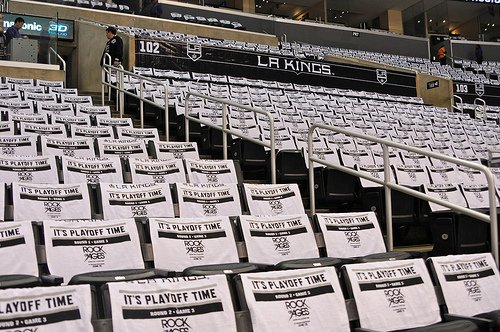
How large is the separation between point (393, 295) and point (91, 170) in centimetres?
276

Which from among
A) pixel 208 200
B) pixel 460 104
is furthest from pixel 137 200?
pixel 460 104

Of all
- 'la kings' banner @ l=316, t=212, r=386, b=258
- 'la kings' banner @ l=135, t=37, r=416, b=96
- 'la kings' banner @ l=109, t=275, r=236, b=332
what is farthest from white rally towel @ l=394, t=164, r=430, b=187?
'la kings' banner @ l=135, t=37, r=416, b=96

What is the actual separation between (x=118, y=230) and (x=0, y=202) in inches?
38.0

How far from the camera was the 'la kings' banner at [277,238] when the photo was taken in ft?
11.1

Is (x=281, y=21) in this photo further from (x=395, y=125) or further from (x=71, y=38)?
(x=395, y=125)

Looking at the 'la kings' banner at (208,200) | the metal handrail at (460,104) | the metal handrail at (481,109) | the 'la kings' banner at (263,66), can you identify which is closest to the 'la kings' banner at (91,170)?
the 'la kings' banner at (208,200)

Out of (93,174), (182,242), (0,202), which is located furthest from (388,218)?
(0,202)

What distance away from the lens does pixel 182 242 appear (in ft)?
10.5

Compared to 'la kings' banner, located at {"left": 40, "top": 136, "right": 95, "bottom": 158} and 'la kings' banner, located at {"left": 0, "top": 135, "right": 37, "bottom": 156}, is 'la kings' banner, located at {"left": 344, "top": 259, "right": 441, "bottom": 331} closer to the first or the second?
'la kings' banner, located at {"left": 40, "top": 136, "right": 95, "bottom": 158}

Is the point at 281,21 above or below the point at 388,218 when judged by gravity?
above

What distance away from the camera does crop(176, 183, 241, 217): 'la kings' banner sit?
3990 millimetres

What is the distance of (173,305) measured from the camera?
7.04 feet

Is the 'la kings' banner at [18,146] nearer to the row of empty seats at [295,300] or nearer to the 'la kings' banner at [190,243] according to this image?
the 'la kings' banner at [190,243]

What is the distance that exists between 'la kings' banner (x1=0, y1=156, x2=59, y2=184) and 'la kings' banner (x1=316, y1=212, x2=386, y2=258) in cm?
206
